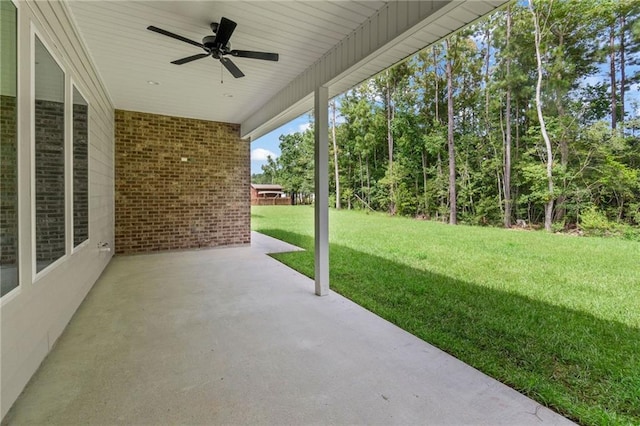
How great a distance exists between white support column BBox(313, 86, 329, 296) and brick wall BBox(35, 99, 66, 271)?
2490 mm

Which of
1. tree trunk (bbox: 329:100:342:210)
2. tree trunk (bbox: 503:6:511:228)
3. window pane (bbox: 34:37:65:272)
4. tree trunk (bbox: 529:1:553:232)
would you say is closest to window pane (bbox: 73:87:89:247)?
window pane (bbox: 34:37:65:272)

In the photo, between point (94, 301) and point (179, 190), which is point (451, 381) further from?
point (179, 190)

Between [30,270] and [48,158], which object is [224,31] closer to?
[48,158]

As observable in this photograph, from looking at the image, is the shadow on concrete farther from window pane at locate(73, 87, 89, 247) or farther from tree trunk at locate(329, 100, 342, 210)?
tree trunk at locate(329, 100, 342, 210)

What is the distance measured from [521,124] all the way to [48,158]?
12.6 m

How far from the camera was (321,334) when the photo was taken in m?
2.77

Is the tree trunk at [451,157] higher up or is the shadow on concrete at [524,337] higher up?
the tree trunk at [451,157]

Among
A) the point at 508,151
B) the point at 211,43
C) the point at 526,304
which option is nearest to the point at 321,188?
the point at 211,43

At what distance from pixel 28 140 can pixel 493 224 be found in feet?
39.5

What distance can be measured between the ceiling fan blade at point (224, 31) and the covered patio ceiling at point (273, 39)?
18 cm

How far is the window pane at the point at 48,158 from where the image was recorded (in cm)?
223

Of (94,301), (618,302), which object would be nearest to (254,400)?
(94,301)

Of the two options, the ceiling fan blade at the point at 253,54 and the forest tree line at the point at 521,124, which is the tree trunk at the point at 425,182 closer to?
the forest tree line at the point at 521,124

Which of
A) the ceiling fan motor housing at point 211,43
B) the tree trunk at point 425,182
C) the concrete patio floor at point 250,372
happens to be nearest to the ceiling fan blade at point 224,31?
the ceiling fan motor housing at point 211,43
